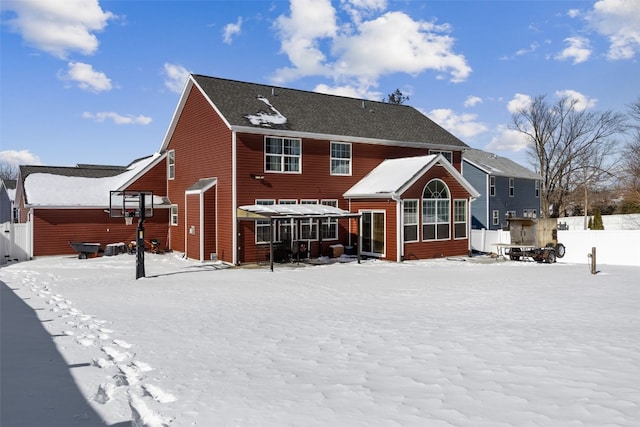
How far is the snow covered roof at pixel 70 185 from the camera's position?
22.9 metres

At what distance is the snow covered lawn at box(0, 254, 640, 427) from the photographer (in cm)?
471

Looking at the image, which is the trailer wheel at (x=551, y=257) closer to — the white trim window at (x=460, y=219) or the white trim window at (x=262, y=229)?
the white trim window at (x=460, y=219)

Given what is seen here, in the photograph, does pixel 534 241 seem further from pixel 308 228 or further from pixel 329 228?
pixel 308 228

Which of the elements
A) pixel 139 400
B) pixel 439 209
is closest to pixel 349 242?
pixel 439 209

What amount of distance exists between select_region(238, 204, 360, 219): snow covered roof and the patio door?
238 centimetres

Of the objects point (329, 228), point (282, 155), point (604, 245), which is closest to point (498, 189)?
point (604, 245)

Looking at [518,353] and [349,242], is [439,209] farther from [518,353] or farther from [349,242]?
[518,353]

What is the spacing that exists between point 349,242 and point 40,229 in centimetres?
1498

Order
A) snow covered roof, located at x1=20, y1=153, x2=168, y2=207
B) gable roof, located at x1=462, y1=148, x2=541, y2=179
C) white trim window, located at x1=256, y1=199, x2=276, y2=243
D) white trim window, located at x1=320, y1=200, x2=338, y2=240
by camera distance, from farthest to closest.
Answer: gable roof, located at x1=462, y1=148, x2=541, y2=179
snow covered roof, located at x1=20, y1=153, x2=168, y2=207
white trim window, located at x1=320, y1=200, x2=338, y2=240
white trim window, located at x1=256, y1=199, x2=276, y2=243

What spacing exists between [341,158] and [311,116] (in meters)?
2.59

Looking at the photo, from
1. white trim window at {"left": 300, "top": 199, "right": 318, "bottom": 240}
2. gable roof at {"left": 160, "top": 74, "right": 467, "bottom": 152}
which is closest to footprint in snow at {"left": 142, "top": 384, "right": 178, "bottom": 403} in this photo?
gable roof at {"left": 160, "top": 74, "right": 467, "bottom": 152}

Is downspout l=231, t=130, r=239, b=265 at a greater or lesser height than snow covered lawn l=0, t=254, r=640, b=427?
greater

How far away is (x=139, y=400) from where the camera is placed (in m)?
4.96

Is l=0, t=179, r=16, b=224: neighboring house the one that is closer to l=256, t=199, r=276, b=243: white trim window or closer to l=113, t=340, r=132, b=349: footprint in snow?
l=256, t=199, r=276, b=243: white trim window
